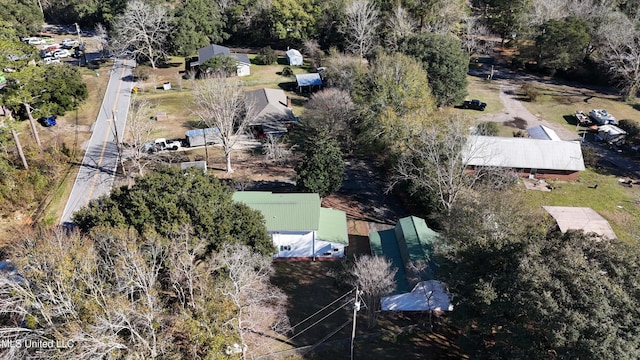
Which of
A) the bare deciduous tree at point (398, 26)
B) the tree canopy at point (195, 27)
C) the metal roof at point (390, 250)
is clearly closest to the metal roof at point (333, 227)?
the metal roof at point (390, 250)

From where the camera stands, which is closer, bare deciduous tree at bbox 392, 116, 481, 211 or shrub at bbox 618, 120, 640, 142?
bare deciduous tree at bbox 392, 116, 481, 211

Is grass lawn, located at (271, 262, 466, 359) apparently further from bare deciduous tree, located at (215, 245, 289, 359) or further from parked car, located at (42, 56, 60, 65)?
parked car, located at (42, 56, 60, 65)

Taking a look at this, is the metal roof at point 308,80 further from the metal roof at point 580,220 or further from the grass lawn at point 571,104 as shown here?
the metal roof at point 580,220

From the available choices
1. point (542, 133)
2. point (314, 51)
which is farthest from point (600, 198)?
point (314, 51)

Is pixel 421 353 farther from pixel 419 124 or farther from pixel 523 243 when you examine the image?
pixel 419 124

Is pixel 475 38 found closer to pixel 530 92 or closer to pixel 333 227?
pixel 530 92

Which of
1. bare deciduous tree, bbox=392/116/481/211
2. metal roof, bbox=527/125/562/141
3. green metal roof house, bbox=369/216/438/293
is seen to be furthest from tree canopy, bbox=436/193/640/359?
metal roof, bbox=527/125/562/141
